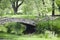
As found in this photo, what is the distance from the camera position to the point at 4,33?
10.9 feet

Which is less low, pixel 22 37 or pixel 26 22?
pixel 26 22

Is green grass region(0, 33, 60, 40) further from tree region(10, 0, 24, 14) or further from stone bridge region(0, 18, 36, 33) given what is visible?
tree region(10, 0, 24, 14)

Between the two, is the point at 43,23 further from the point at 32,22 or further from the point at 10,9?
the point at 10,9

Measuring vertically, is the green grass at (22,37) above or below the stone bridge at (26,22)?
below

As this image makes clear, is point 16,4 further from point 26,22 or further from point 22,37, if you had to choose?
point 22,37

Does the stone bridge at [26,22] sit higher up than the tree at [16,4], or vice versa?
the tree at [16,4]

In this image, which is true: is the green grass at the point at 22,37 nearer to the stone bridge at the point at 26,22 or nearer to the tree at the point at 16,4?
the stone bridge at the point at 26,22

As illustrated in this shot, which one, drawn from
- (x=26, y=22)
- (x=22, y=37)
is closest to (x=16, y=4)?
(x=26, y=22)

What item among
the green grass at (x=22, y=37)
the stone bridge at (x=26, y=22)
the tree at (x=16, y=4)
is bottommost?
the green grass at (x=22, y=37)

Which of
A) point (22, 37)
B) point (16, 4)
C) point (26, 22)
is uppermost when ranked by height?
point (16, 4)

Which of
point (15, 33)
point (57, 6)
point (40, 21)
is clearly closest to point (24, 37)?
point (15, 33)

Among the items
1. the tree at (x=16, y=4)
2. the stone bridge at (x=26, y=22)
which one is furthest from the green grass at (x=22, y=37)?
the tree at (x=16, y=4)

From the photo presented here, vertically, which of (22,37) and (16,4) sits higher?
(16,4)

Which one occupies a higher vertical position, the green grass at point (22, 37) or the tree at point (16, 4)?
the tree at point (16, 4)
